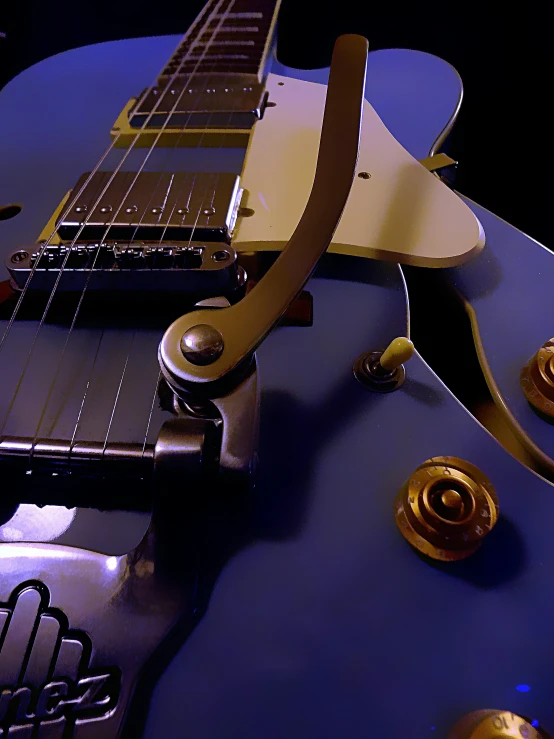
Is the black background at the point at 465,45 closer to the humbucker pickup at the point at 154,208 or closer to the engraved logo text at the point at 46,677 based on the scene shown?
the humbucker pickup at the point at 154,208

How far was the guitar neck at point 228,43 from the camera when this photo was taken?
33.9 inches

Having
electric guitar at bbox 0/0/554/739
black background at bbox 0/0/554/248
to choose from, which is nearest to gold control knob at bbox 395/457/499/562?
electric guitar at bbox 0/0/554/739

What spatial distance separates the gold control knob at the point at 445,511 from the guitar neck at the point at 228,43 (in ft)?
2.32

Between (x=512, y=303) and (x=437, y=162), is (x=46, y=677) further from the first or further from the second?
(x=437, y=162)

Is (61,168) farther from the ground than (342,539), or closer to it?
farther from the ground

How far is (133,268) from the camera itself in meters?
0.49

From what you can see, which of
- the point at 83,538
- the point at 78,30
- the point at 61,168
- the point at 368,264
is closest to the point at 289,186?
the point at 368,264

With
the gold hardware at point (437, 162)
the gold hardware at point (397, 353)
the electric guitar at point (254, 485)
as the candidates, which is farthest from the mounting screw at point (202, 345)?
the gold hardware at point (437, 162)

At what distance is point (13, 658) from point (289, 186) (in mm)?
515

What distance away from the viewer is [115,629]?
325 millimetres

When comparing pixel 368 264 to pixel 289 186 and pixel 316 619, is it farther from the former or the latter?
pixel 316 619

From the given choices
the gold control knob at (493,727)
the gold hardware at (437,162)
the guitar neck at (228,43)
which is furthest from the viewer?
the guitar neck at (228,43)

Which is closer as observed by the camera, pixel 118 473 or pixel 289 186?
pixel 118 473

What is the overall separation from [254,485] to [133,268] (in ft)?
0.78
